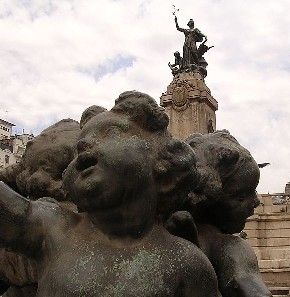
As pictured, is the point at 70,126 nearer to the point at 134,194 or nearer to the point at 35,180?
the point at 35,180

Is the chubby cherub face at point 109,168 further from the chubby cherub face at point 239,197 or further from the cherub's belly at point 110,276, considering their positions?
the chubby cherub face at point 239,197

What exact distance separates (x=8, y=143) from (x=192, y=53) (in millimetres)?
39769

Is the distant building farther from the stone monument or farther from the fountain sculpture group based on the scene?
the fountain sculpture group

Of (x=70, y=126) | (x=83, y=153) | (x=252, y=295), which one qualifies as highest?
(x=70, y=126)

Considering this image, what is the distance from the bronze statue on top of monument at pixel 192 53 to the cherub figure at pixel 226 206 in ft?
70.4

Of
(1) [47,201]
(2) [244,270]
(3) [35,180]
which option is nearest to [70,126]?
(3) [35,180]

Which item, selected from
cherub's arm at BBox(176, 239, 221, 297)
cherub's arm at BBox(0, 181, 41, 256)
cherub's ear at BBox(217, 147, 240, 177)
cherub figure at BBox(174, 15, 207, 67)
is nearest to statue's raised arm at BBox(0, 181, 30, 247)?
cherub's arm at BBox(0, 181, 41, 256)

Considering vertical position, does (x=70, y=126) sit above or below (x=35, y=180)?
above

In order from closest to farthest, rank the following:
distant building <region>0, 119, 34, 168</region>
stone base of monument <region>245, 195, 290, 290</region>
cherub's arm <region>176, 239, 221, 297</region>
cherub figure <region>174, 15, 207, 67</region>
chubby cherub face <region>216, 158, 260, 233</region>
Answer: cherub's arm <region>176, 239, 221, 297</region> < chubby cherub face <region>216, 158, 260, 233</region> < stone base of monument <region>245, 195, 290, 290</region> < cherub figure <region>174, 15, 207, 67</region> < distant building <region>0, 119, 34, 168</region>

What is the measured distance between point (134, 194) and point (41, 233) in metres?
0.32

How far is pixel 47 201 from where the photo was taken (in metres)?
2.03

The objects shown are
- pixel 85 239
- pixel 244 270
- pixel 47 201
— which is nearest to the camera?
pixel 85 239

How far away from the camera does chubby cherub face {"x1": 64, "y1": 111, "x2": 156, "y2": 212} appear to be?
1.84 metres

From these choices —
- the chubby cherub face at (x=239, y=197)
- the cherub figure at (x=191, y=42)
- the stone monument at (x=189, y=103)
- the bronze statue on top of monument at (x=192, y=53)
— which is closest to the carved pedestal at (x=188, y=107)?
the stone monument at (x=189, y=103)
